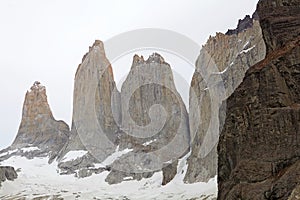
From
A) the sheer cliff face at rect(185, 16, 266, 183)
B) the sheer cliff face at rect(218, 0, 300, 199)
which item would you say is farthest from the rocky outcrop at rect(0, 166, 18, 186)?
the sheer cliff face at rect(218, 0, 300, 199)

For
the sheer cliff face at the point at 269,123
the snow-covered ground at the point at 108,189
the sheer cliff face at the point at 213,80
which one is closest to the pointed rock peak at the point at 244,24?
the sheer cliff face at the point at 213,80

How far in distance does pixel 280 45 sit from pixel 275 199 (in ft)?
43.4

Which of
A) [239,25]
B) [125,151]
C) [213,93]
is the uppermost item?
[239,25]

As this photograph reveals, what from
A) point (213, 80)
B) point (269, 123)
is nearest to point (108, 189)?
point (213, 80)

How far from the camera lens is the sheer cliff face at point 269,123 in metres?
26.0

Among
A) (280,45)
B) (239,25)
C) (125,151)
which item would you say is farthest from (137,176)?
(280,45)

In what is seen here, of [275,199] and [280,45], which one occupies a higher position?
[280,45]

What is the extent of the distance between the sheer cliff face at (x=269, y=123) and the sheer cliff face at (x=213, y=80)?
365 feet

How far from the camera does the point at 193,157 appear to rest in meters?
158

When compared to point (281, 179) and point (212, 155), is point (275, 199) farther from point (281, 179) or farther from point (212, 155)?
point (212, 155)

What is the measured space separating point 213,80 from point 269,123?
136935 mm

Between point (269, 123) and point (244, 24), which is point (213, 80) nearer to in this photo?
point (244, 24)

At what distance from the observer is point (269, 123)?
93.2 feet

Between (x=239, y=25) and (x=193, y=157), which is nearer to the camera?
(x=193, y=157)
